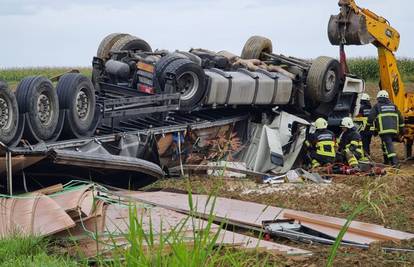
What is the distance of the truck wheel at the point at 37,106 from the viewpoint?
8906 millimetres

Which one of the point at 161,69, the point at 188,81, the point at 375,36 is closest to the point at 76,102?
the point at 161,69

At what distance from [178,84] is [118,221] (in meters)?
5.44

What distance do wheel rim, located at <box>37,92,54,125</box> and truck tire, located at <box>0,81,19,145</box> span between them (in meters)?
0.47

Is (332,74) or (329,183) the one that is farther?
(332,74)

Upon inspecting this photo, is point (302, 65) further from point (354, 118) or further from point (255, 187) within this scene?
point (255, 187)

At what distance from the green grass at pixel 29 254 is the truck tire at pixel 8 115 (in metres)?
2.72

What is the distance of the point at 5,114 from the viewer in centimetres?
856

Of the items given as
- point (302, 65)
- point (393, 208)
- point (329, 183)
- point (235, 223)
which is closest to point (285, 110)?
point (302, 65)

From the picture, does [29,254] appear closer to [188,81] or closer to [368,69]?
[188,81]

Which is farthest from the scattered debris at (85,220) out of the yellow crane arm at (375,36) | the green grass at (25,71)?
the green grass at (25,71)

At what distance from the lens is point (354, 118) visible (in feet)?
51.1

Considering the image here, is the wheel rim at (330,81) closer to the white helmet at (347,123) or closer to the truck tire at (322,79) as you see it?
the truck tire at (322,79)

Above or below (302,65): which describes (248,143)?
below

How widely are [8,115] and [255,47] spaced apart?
281 inches
